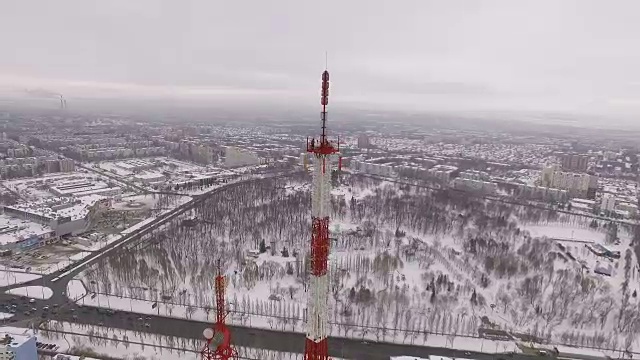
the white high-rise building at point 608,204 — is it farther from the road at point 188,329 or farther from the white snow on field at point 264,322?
the road at point 188,329

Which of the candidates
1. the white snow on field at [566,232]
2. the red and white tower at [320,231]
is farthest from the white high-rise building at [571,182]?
the red and white tower at [320,231]

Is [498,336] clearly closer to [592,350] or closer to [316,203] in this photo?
[592,350]

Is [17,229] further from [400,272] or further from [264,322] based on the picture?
[400,272]

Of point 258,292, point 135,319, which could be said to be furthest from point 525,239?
point 135,319

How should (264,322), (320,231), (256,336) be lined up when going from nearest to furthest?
1. (320,231)
2. (256,336)
3. (264,322)

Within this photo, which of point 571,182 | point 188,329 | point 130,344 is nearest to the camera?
point 130,344

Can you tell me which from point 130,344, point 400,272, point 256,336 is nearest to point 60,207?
point 130,344

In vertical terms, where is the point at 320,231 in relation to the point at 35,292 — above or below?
above
